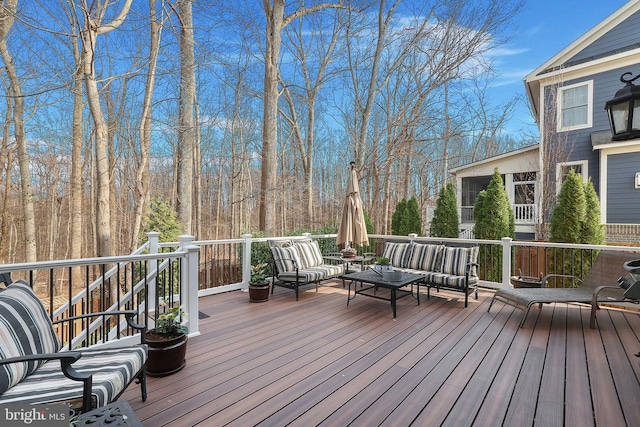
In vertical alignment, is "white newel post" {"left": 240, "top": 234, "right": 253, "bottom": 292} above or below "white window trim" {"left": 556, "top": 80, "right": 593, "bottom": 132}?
below

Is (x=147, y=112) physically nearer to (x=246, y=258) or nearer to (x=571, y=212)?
(x=246, y=258)

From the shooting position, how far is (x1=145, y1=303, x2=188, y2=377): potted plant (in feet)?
8.20

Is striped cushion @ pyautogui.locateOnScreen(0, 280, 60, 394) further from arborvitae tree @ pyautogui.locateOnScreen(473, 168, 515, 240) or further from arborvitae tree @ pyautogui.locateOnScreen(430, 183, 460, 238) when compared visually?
arborvitae tree @ pyautogui.locateOnScreen(430, 183, 460, 238)

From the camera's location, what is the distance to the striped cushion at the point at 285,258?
16.9 feet

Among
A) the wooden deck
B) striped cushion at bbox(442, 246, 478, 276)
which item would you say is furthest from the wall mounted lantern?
striped cushion at bbox(442, 246, 478, 276)

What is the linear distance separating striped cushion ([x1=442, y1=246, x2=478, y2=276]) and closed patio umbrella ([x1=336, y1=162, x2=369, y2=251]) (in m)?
1.61

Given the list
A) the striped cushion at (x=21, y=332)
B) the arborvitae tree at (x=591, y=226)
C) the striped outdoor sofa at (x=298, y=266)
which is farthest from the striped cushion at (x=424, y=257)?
the striped cushion at (x=21, y=332)

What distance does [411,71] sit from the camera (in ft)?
31.9

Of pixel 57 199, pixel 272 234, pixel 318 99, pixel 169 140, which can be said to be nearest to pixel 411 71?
pixel 318 99

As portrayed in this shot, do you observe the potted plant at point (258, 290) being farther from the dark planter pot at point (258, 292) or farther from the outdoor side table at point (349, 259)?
the outdoor side table at point (349, 259)

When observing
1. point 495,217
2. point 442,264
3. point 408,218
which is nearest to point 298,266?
point 442,264

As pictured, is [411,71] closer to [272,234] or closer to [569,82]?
[569,82]

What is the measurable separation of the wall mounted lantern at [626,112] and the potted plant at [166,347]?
4.07 m

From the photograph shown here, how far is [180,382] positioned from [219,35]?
670 cm
